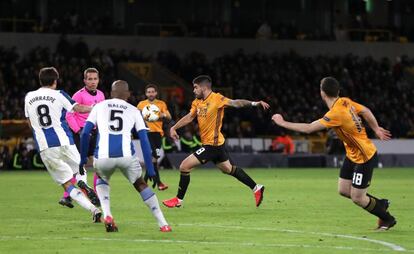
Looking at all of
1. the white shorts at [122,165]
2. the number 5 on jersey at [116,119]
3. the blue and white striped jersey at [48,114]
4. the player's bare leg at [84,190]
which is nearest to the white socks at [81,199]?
the player's bare leg at [84,190]

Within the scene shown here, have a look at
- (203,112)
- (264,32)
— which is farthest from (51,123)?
(264,32)

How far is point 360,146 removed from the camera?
46.2ft

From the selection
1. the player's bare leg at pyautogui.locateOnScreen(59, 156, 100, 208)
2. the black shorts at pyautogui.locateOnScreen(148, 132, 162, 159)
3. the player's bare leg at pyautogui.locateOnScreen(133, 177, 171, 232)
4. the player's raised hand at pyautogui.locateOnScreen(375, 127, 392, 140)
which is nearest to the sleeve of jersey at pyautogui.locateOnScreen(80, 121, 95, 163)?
the player's bare leg at pyautogui.locateOnScreen(133, 177, 171, 232)

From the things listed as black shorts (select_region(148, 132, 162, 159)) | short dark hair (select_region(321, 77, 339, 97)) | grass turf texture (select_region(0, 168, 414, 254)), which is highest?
short dark hair (select_region(321, 77, 339, 97))

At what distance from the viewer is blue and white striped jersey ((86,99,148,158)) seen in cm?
1334

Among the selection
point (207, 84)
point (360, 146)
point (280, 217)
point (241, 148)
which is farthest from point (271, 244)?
point (241, 148)

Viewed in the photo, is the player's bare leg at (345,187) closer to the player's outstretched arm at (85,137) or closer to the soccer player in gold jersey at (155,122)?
the player's outstretched arm at (85,137)

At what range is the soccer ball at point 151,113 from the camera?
21.8 meters

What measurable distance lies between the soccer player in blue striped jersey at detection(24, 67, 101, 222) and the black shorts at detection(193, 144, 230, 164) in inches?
118

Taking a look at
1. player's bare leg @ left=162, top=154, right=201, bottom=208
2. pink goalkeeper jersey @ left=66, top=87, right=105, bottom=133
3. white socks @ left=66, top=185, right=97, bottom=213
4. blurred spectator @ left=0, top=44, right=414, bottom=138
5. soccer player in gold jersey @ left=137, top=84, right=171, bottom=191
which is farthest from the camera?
blurred spectator @ left=0, top=44, right=414, bottom=138

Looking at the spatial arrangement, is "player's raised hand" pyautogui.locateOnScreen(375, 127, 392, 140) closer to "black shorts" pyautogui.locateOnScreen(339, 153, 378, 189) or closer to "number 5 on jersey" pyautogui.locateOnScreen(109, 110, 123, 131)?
"black shorts" pyautogui.locateOnScreen(339, 153, 378, 189)

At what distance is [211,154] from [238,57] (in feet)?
97.6

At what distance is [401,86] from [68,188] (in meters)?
36.2

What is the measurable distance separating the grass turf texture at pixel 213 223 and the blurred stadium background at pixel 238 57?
14.0m
